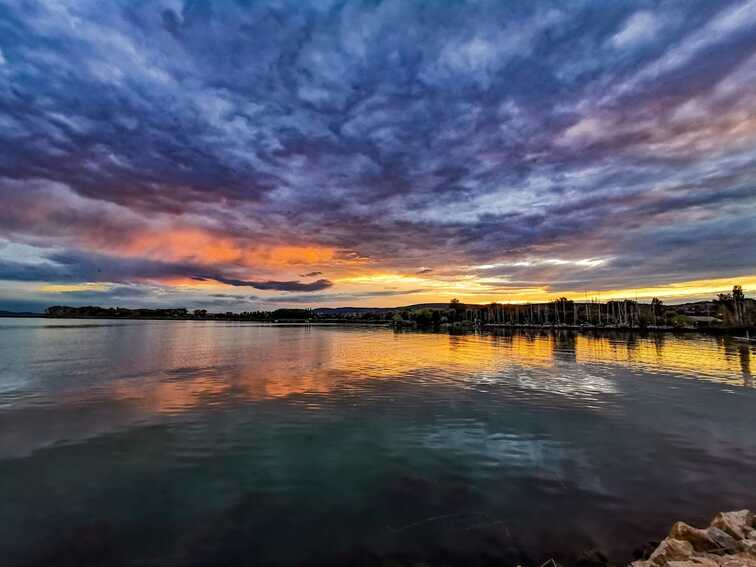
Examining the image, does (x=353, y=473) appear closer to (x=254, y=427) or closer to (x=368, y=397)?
(x=254, y=427)

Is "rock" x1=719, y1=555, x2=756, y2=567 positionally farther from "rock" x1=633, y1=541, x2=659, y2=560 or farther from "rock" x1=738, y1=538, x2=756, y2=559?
"rock" x1=633, y1=541, x2=659, y2=560

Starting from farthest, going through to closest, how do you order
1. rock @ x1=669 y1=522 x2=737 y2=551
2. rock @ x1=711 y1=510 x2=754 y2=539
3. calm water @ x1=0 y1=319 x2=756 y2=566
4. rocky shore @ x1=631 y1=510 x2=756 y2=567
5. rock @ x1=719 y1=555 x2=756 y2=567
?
1. calm water @ x1=0 y1=319 x2=756 y2=566
2. rock @ x1=711 y1=510 x2=754 y2=539
3. rock @ x1=669 y1=522 x2=737 y2=551
4. rocky shore @ x1=631 y1=510 x2=756 y2=567
5. rock @ x1=719 y1=555 x2=756 y2=567

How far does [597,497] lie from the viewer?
14.7 metres

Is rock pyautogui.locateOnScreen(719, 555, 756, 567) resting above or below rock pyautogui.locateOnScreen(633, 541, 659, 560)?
above

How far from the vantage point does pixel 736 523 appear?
1069cm

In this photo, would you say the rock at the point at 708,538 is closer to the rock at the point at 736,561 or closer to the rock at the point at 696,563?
the rock at the point at 736,561

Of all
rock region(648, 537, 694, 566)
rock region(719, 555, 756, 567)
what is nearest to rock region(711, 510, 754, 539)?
rock region(719, 555, 756, 567)

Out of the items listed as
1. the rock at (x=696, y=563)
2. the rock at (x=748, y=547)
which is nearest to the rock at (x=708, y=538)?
the rock at (x=748, y=547)

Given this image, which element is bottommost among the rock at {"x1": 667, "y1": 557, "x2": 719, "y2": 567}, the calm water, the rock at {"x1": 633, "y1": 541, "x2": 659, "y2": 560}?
the calm water

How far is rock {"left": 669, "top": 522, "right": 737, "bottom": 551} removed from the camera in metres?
9.79

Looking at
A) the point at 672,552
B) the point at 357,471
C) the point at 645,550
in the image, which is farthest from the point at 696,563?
the point at 357,471

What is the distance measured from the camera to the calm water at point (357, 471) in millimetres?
11781

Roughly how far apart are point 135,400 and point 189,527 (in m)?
23.9

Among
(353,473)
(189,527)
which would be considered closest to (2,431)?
(189,527)
